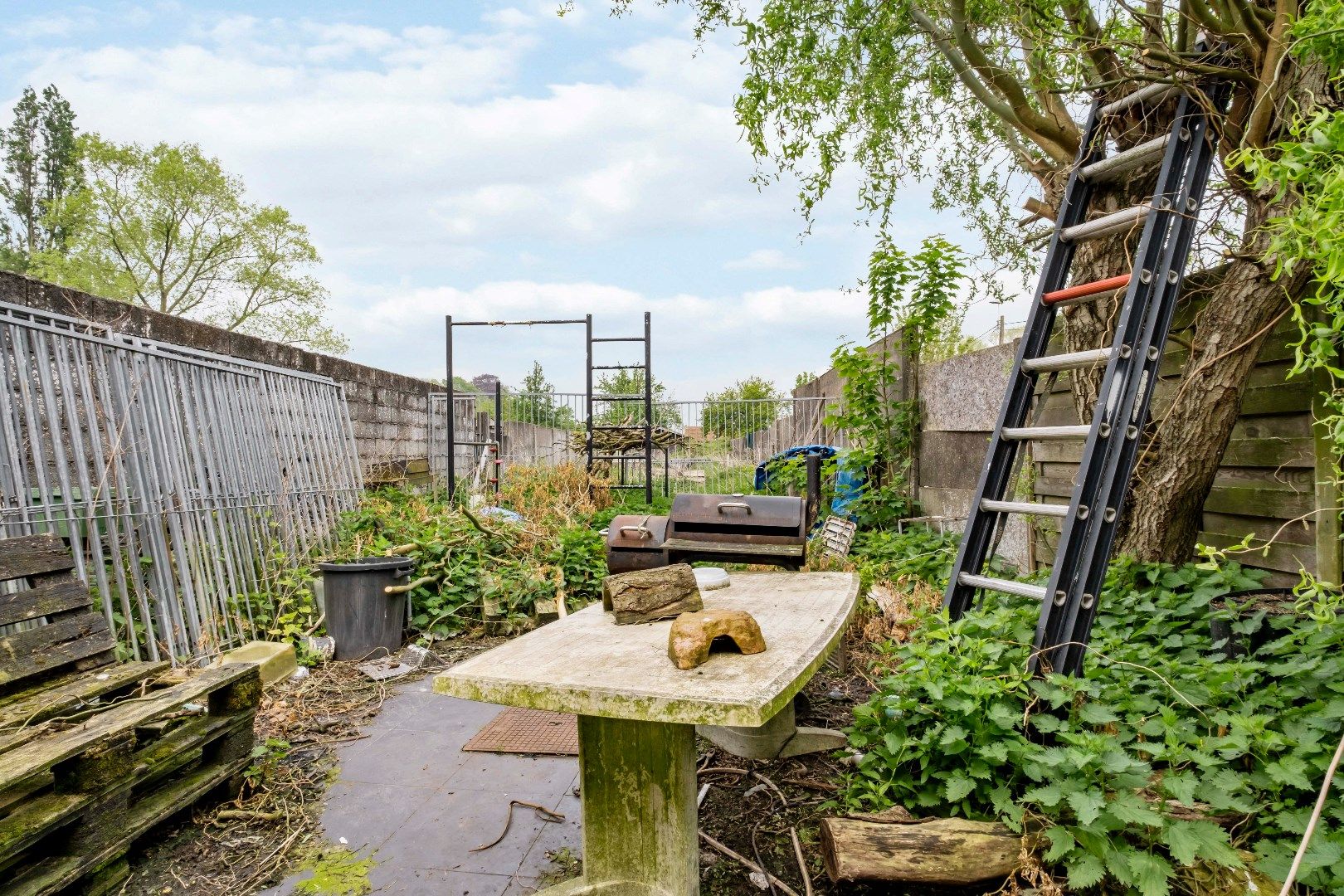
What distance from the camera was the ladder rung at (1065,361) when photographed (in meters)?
1.94

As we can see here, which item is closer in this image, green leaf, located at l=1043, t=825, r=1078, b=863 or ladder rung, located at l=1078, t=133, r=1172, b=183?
green leaf, located at l=1043, t=825, r=1078, b=863

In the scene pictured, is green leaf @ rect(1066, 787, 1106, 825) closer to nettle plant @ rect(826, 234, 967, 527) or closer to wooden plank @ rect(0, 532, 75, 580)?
wooden plank @ rect(0, 532, 75, 580)

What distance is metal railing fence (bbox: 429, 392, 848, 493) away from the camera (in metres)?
9.26

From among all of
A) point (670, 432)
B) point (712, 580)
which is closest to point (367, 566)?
point (712, 580)

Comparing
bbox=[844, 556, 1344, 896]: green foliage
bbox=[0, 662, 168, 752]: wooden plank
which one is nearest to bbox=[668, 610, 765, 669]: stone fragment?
bbox=[844, 556, 1344, 896]: green foliage

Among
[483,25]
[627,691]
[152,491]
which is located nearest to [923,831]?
[627,691]

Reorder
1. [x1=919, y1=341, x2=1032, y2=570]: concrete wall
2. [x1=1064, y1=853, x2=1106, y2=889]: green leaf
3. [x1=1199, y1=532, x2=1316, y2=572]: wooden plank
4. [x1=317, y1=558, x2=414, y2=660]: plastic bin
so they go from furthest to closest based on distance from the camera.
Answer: [x1=919, y1=341, x2=1032, y2=570]: concrete wall < [x1=317, y1=558, x2=414, y2=660]: plastic bin < [x1=1199, y1=532, x2=1316, y2=572]: wooden plank < [x1=1064, y1=853, x2=1106, y2=889]: green leaf

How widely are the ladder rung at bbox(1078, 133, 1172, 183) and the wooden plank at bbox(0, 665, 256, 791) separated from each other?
3515mm

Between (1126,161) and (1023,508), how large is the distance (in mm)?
1256

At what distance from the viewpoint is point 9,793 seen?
1.64m

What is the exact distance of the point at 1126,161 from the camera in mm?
2289

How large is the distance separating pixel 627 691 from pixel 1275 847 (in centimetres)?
132

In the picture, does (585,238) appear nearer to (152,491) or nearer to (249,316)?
(152,491)

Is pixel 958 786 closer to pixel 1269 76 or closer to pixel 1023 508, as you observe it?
pixel 1023 508
